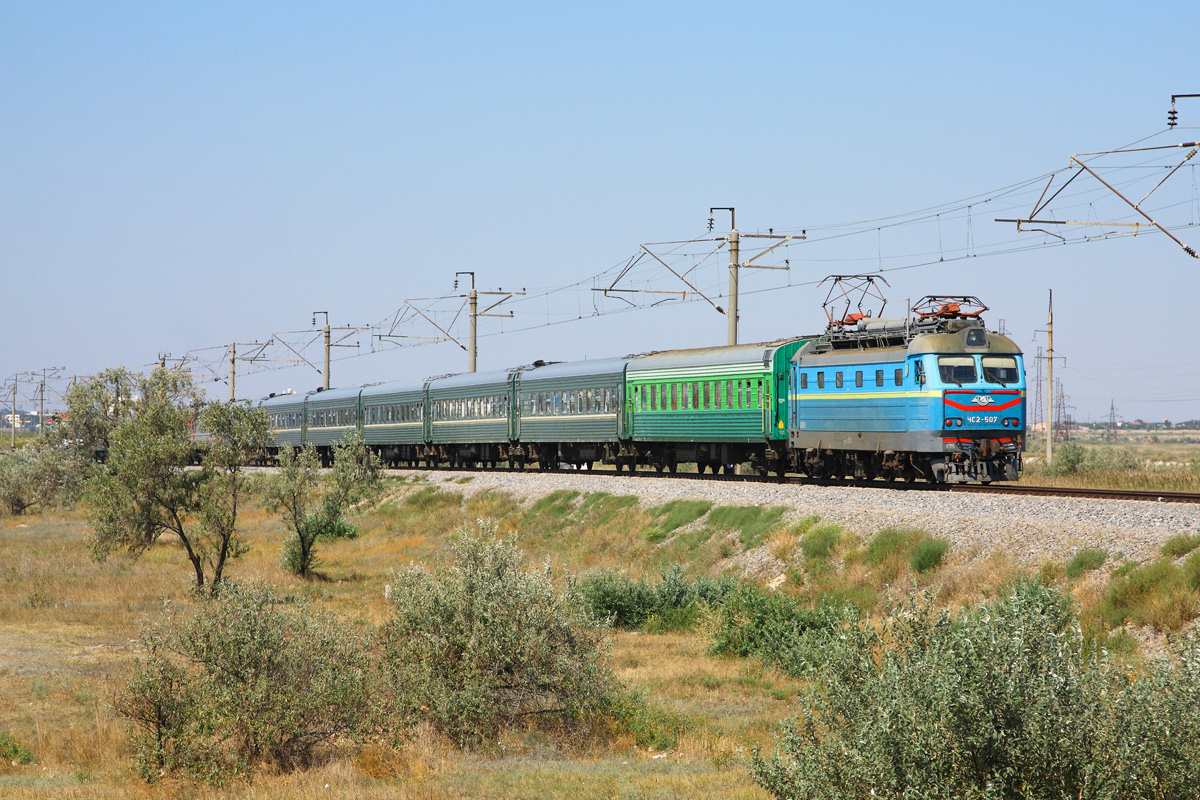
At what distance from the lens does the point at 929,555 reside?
1981 cm

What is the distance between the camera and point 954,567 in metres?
19.2

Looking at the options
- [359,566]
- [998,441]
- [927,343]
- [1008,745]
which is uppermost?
[927,343]

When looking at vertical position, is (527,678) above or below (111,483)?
below

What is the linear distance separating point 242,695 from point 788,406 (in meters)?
21.2

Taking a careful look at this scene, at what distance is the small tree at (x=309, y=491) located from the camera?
115ft

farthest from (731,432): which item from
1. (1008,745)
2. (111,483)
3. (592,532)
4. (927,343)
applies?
(1008,745)

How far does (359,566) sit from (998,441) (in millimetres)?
21851

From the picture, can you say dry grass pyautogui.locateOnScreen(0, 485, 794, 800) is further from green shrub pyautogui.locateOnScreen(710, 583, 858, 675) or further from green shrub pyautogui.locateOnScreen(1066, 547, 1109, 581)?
green shrub pyautogui.locateOnScreen(1066, 547, 1109, 581)

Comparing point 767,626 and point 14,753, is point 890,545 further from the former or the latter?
point 14,753

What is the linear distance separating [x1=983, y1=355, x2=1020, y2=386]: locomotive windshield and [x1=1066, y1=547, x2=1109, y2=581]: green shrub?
956cm

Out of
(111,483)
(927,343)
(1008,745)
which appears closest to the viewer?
(1008,745)

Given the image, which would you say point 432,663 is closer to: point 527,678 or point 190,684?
point 527,678

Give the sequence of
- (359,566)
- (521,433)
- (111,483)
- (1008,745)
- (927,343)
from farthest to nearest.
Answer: (521,433)
(359,566)
(111,483)
(927,343)
(1008,745)

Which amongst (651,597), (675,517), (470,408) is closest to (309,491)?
(675,517)
